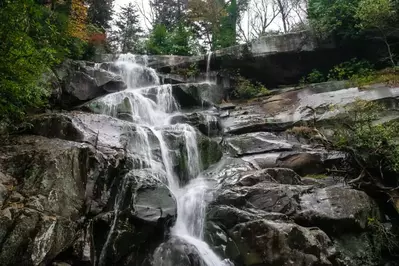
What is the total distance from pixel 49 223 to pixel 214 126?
768 cm

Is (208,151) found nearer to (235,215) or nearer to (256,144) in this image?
(256,144)

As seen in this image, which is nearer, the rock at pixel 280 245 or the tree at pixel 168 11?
the rock at pixel 280 245

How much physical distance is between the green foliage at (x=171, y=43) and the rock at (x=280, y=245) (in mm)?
14163

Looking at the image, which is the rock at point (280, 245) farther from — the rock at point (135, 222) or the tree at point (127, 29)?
the tree at point (127, 29)

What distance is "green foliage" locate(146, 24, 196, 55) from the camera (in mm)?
18969

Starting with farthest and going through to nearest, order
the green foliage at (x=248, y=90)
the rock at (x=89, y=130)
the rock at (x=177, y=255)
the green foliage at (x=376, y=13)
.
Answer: the green foliage at (x=248, y=90) → the green foliage at (x=376, y=13) → the rock at (x=89, y=130) → the rock at (x=177, y=255)

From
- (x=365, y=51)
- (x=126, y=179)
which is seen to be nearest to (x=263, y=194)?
(x=126, y=179)

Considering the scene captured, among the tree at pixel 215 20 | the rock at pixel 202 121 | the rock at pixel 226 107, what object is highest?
the tree at pixel 215 20

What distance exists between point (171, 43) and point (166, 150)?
473 inches

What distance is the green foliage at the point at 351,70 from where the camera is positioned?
14.1 meters

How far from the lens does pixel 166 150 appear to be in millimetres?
9359

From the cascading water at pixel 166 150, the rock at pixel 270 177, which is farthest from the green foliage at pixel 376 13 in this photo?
the cascading water at pixel 166 150

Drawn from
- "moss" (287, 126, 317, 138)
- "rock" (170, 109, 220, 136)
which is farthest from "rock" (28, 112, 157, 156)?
"moss" (287, 126, 317, 138)

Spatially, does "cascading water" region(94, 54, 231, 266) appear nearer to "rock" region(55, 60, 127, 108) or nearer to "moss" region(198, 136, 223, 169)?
"moss" region(198, 136, 223, 169)
